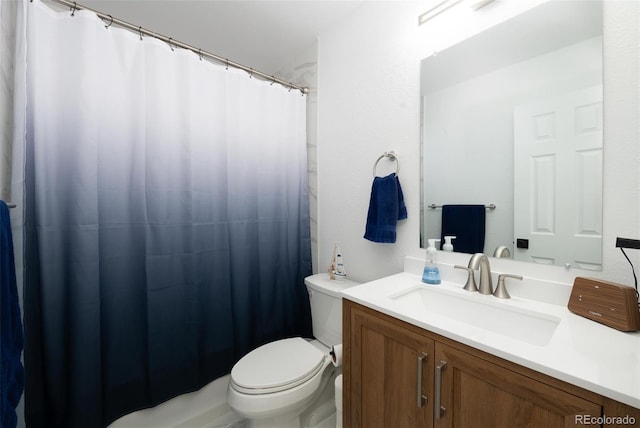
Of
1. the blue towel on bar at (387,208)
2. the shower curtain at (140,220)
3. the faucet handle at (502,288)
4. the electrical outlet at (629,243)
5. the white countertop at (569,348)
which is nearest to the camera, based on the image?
the white countertop at (569,348)

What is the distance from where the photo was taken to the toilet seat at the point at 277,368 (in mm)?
1138

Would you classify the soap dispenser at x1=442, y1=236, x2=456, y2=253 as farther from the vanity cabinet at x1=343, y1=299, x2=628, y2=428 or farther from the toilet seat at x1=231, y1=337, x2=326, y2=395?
the toilet seat at x1=231, y1=337, x2=326, y2=395

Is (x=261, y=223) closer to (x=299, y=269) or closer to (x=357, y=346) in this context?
(x=299, y=269)

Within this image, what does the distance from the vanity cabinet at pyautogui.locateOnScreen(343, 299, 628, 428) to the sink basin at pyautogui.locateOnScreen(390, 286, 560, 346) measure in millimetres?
132

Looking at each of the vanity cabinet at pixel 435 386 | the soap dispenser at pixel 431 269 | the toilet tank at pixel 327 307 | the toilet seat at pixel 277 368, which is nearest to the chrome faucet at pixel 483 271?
the soap dispenser at pixel 431 269

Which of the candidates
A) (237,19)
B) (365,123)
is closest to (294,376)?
(365,123)

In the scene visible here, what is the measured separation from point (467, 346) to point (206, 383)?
1.41 meters

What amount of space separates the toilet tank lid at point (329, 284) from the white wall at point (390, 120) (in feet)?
0.26

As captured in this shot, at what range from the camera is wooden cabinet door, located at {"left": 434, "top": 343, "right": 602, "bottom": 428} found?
56 centimetres

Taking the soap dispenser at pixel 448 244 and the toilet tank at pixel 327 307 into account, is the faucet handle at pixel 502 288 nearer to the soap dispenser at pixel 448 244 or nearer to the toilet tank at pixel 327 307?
the soap dispenser at pixel 448 244

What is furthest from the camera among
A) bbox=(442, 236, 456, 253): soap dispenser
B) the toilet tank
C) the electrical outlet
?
the toilet tank

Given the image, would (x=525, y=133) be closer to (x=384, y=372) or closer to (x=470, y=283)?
(x=470, y=283)

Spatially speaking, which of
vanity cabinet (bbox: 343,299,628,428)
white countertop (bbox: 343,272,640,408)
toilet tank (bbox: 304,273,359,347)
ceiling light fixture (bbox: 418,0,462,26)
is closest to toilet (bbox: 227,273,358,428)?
toilet tank (bbox: 304,273,359,347)

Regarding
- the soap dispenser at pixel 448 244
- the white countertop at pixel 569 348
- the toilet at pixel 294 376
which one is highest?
the soap dispenser at pixel 448 244
